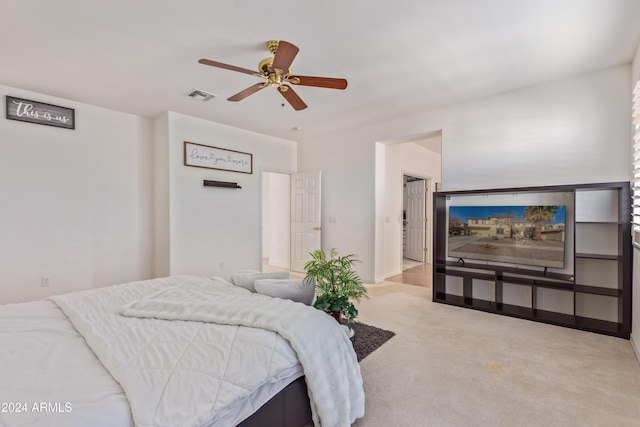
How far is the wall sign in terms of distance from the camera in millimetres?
3332

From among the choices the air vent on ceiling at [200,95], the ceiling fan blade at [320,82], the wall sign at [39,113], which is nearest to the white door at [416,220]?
the ceiling fan blade at [320,82]

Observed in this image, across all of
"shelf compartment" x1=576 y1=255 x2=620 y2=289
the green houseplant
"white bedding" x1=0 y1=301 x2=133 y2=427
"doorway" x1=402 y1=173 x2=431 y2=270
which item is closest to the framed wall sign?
the green houseplant

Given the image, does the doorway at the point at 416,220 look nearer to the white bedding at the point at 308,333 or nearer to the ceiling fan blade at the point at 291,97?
the ceiling fan blade at the point at 291,97

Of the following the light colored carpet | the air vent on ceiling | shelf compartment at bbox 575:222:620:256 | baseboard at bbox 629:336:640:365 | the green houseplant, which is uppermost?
the air vent on ceiling

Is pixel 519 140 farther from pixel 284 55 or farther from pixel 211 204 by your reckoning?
pixel 211 204

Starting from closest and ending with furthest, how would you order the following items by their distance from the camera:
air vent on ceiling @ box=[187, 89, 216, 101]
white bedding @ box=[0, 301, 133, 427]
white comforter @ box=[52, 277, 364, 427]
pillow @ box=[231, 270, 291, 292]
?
white bedding @ box=[0, 301, 133, 427]
white comforter @ box=[52, 277, 364, 427]
pillow @ box=[231, 270, 291, 292]
air vent on ceiling @ box=[187, 89, 216, 101]

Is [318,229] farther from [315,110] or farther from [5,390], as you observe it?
[5,390]

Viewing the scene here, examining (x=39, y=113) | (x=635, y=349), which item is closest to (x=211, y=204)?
(x=39, y=113)

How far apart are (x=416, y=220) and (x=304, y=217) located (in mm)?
2857

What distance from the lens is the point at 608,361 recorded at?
7.74 ft

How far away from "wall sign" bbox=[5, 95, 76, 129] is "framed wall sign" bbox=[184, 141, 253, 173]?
1.36m

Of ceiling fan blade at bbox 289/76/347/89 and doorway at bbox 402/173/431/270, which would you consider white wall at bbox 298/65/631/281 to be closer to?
doorway at bbox 402/173/431/270

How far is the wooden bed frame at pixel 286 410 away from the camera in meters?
1.32

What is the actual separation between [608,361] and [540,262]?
3.68 ft
